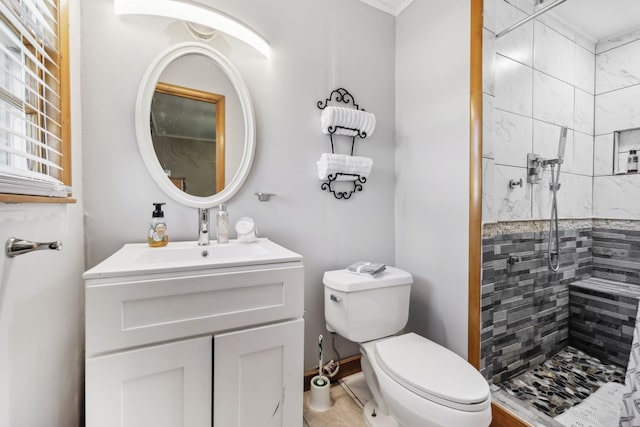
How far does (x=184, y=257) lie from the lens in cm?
121

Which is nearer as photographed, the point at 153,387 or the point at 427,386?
the point at 153,387

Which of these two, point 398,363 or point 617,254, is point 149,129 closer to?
point 398,363

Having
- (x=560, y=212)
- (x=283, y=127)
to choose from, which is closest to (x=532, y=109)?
(x=560, y=212)

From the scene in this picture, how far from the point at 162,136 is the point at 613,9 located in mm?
2868

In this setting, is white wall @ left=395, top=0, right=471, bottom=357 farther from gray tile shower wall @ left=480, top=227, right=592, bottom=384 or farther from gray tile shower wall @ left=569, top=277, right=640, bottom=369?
gray tile shower wall @ left=569, top=277, right=640, bottom=369

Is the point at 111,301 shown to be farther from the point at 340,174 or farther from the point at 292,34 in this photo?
the point at 292,34

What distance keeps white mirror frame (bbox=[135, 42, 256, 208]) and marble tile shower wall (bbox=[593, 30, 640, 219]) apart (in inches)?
101

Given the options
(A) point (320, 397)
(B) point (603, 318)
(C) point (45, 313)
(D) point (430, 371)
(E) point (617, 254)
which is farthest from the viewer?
(E) point (617, 254)

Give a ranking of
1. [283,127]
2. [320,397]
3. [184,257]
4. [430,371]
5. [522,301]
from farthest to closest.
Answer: [522,301] → [283,127] → [320,397] → [184,257] → [430,371]

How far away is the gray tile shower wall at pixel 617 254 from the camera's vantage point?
196 cm

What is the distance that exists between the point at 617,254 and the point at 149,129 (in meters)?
3.11

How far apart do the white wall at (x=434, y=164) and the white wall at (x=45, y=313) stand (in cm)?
165

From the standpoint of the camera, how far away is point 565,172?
1.99 metres

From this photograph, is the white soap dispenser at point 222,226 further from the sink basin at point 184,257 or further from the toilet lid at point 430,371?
the toilet lid at point 430,371
